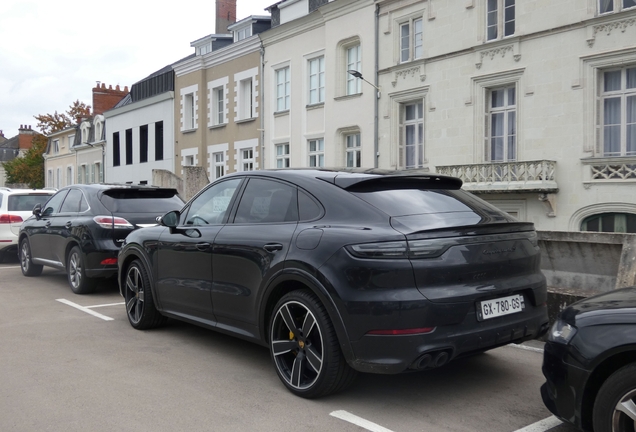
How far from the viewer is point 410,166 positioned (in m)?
21.1

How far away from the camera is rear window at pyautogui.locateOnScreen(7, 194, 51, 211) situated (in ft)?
44.8

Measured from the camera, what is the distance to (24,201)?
13859 mm

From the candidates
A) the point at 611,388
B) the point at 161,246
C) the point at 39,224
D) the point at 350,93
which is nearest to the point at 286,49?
the point at 350,93

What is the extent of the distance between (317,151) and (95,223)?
1645 cm

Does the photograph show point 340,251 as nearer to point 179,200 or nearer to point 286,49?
point 179,200

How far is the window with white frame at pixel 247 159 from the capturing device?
2864cm

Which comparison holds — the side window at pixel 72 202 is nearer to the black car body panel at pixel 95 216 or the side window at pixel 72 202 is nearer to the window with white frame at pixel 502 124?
the black car body panel at pixel 95 216

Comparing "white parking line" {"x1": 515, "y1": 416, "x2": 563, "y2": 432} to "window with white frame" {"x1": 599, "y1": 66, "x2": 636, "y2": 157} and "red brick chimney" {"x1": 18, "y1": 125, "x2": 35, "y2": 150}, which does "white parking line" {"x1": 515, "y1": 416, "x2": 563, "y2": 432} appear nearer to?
"window with white frame" {"x1": 599, "y1": 66, "x2": 636, "y2": 157}

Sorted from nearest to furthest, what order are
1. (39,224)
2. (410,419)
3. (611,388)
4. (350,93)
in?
(611,388), (410,419), (39,224), (350,93)

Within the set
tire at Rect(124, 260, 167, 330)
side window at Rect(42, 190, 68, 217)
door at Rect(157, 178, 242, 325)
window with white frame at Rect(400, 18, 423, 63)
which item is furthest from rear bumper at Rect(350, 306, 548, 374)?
window with white frame at Rect(400, 18, 423, 63)

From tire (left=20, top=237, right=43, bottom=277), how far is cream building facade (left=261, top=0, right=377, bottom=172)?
1254 cm

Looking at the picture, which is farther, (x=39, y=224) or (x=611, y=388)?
(x=39, y=224)

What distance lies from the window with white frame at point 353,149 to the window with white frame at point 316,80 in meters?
2.16

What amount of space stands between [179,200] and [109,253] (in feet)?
4.64
